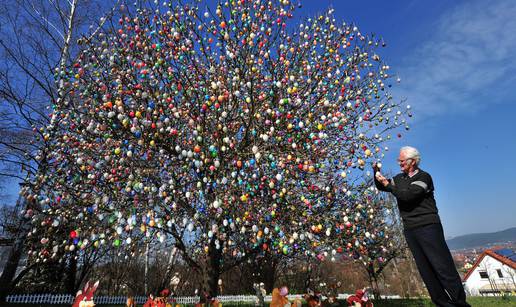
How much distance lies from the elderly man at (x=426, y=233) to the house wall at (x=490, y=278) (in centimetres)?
4131

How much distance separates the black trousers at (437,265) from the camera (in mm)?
2775

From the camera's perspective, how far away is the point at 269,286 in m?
19.1

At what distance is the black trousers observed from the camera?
2775 mm

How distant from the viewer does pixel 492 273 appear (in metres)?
37.4

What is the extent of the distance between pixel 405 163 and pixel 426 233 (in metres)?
0.83

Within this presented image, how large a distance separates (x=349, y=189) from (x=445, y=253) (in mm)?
4579

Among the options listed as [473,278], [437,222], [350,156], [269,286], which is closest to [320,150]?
[350,156]

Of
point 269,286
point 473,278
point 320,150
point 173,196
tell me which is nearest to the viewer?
point 173,196

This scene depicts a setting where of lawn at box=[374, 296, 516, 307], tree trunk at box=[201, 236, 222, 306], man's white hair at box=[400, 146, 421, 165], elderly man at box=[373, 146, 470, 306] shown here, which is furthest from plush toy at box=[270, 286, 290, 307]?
lawn at box=[374, 296, 516, 307]

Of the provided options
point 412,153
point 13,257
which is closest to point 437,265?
point 412,153

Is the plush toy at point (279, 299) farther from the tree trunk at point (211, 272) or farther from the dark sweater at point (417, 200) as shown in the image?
the tree trunk at point (211, 272)

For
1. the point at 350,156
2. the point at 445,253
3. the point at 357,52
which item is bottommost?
the point at 445,253

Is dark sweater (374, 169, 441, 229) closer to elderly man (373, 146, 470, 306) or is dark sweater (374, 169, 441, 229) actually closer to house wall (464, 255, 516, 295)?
elderly man (373, 146, 470, 306)

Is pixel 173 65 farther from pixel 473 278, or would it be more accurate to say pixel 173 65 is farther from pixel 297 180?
pixel 473 278
